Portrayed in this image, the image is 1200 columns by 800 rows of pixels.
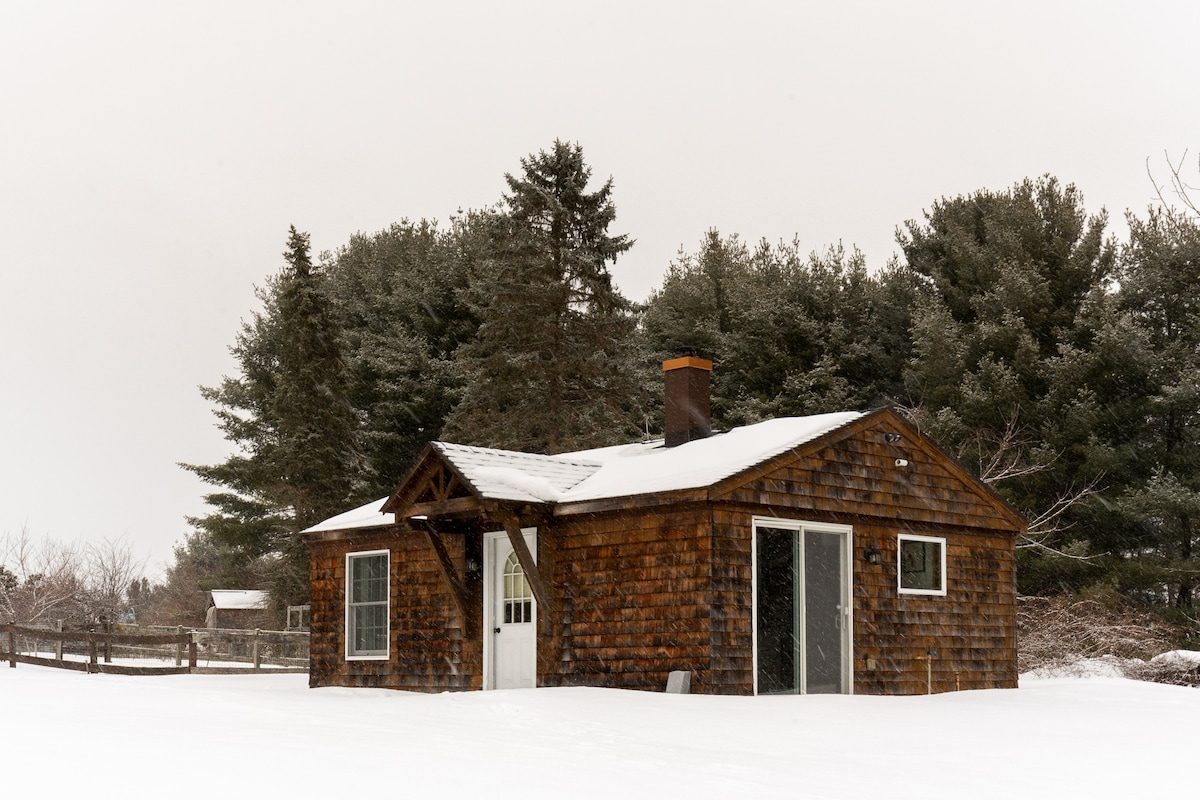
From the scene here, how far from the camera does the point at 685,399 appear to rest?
1767 cm

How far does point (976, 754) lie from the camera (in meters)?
10.2

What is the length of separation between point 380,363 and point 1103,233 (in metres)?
19.8

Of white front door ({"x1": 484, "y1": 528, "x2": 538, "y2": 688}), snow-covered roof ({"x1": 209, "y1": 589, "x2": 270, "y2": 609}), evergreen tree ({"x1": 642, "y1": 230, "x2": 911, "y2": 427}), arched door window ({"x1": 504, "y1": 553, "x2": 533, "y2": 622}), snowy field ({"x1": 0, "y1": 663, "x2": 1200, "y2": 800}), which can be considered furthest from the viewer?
snow-covered roof ({"x1": 209, "y1": 589, "x2": 270, "y2": 609})

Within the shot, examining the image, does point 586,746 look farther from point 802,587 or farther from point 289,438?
point 289,438

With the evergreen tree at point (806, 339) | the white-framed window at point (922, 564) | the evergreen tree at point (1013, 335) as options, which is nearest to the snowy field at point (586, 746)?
the white-framed window at point (922, 564)

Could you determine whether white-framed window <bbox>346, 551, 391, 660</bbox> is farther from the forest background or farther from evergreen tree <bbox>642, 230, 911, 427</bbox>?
evergreen tree <bbox>642, 230, 911, 427</bbox>

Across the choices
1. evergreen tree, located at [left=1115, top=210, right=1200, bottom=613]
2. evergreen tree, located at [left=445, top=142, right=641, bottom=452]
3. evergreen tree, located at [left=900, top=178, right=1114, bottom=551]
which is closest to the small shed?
evergreen tree, located at [left=445, top=142, right=641, bottom=452]

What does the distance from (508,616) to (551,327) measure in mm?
18097

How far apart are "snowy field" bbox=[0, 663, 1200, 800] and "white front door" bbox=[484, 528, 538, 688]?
196cm

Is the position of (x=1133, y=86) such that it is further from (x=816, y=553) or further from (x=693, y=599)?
(x=693, y=599)

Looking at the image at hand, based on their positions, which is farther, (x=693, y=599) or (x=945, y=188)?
(x=945, y=188)

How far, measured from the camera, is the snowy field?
7223 mm

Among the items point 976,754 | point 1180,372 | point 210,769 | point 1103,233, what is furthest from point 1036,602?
point 210,769

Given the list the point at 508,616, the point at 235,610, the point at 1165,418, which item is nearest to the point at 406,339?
the point at 235,610
